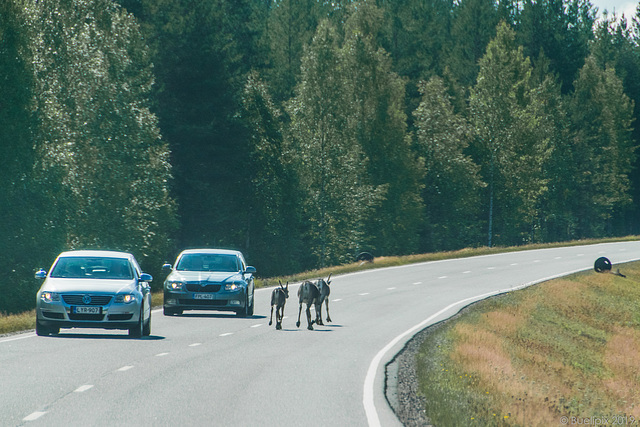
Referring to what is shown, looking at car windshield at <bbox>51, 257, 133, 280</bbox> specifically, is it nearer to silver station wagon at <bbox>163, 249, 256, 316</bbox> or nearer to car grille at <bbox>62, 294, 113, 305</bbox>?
car grille at <bbox>62, 294, 113, 305</bbox>

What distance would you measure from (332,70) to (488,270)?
88.0ft

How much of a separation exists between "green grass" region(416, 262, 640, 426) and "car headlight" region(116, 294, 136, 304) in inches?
207

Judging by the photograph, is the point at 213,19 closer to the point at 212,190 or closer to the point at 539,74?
the point at 212,190

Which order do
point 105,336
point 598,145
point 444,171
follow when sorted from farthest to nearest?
1. point 598,145
2. point 444,171
3. point 105,336

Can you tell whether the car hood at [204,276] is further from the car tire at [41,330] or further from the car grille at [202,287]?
the car tire at [41,330]

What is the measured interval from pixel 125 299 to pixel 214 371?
163 inches

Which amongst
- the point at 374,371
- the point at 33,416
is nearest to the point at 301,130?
the point at 374,371

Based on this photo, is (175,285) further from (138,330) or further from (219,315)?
(138,330)

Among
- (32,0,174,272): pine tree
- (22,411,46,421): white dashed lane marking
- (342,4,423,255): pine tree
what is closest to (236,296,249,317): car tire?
(22,411,46,421): white dashed lane marking

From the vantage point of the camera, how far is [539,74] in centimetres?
8531

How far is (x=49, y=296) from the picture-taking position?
16.8 m

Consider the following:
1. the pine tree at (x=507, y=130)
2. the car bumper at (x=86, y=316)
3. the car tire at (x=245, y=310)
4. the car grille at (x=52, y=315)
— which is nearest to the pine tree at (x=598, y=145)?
the pine tree at (x=507, y=130)

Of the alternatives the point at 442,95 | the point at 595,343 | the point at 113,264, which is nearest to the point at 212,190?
the point at 442,95

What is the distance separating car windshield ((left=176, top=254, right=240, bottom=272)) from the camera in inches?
924
